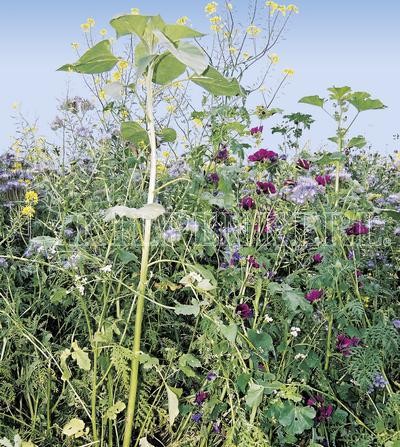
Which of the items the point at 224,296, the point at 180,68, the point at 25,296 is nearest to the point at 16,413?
the point at 25,296

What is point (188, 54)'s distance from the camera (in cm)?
203

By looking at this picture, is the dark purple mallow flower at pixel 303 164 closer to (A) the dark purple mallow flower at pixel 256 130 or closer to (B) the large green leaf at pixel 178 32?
(A) the dark purple mallow flower at pixel 256 130

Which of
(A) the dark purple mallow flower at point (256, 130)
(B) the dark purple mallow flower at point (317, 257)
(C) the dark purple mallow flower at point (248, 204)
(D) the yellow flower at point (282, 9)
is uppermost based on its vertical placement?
(D) the yellow flower at point (282, 9)

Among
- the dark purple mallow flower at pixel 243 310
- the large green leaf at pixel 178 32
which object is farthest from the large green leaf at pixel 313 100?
the dark purple mallow flower at pixel 243 310

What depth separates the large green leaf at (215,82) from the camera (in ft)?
7.03

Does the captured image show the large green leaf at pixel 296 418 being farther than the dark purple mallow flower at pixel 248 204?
No

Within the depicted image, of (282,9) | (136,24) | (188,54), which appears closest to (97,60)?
(136,24)

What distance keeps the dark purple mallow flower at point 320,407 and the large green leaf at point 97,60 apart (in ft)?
4.13

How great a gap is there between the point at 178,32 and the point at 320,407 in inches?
50.5

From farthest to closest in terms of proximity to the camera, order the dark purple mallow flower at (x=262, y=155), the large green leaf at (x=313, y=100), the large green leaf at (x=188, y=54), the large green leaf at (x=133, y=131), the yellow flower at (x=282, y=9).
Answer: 1. the yellow flower at (x=282, y=9)
2. the large green leaf at (x=313, y=100)
3. the dark purple mallow flower at (x=262, y=155)
4. the large green leaf at (x=133, y=131)
5. the large green leaf at (x=188, y=54)

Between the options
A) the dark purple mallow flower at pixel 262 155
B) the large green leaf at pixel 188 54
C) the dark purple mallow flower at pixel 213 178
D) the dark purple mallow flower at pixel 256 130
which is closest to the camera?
the large green leaf at pixel 188 54

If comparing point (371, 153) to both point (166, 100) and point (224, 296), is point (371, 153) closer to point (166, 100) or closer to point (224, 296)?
point (166, 100)

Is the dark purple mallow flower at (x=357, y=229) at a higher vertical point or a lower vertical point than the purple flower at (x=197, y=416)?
higher

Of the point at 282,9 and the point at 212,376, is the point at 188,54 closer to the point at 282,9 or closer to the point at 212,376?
the point at 212,376
